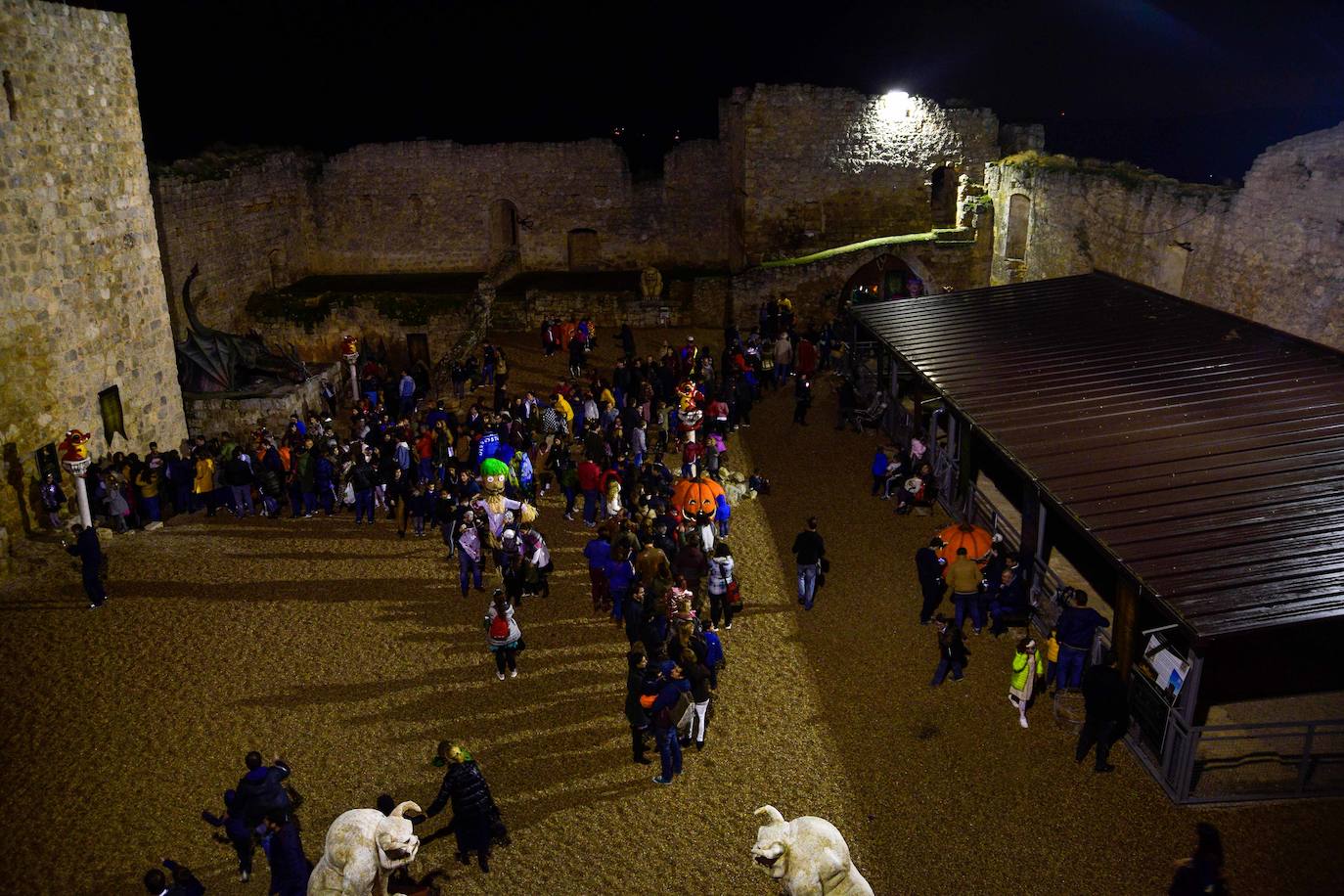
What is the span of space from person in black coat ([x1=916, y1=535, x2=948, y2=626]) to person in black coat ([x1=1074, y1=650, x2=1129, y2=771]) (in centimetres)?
202

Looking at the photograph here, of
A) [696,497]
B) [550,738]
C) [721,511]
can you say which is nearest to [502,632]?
[550,738]

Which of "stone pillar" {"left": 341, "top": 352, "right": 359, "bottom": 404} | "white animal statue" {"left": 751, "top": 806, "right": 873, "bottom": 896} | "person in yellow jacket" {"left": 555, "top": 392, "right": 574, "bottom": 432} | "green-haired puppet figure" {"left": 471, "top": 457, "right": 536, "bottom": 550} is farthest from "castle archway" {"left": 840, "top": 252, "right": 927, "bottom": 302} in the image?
"white animal statue" {"left": 751, "top": 806, "right": 873, "bottom": 896}

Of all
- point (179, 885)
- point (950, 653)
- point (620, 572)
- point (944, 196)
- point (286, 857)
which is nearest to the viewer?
point (179, 885)

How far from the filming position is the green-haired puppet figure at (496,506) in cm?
1112

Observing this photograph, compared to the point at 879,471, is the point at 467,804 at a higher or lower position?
lower

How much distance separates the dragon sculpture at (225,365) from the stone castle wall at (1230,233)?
42.4ft

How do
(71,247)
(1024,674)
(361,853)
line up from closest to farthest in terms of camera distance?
(361,853)
(1024,674)
(71,247)

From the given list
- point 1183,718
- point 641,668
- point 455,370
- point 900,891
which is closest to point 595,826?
point 641,668

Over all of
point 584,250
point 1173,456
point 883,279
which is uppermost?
point 584,250

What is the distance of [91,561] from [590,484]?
5233mm

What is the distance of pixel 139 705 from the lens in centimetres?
927

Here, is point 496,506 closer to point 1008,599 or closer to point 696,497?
point 696,497

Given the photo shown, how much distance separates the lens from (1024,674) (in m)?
8.37

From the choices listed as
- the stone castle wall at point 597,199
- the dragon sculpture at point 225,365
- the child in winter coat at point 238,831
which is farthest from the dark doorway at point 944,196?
the child in winter coat at point 238,831
